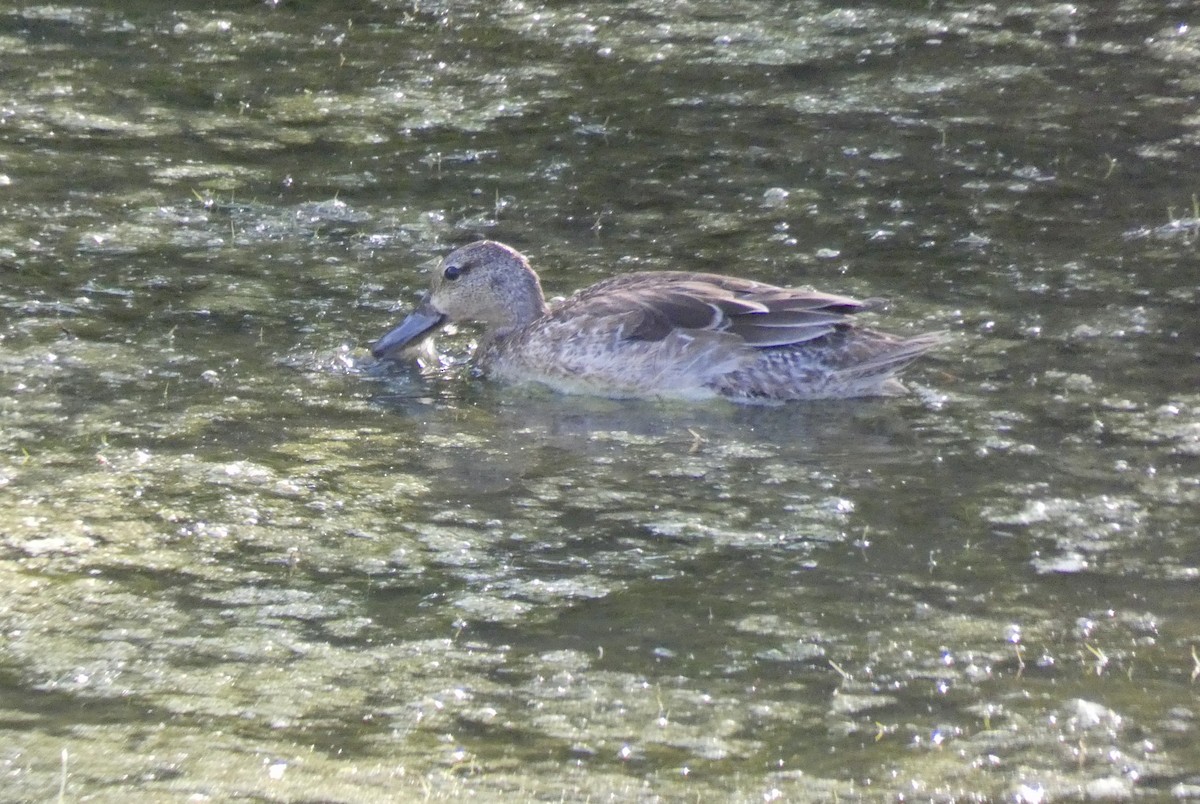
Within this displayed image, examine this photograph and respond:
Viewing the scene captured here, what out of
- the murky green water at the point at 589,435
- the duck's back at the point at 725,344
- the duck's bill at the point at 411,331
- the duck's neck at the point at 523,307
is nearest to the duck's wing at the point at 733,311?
the duck's back at the point at 725,344

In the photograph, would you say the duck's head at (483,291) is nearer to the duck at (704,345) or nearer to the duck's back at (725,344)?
the duck at (704,345)

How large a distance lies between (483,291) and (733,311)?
1.30 m

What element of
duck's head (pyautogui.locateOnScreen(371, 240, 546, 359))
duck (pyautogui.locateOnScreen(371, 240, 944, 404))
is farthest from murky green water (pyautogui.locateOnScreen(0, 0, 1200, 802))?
duck's head (pyautogui.locateOnScreen(371, 240, 546, 359))

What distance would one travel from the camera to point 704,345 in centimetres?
755

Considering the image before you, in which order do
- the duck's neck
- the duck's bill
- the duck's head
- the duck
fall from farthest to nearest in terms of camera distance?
1. the duck's neck
2. the duck's head
3. the duck's bill
4. the duck

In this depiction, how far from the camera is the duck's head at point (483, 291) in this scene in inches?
320

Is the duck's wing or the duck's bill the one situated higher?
the duck's wing

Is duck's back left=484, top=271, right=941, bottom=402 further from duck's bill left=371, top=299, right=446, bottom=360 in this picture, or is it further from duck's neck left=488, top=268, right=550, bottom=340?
duck's bill left=371, top=299, right=446, bottom=360

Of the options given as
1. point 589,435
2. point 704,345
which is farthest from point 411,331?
point 704,345

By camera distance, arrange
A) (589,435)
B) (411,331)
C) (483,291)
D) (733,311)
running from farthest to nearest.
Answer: (483,291), (411,331), (733,311), (589,435)

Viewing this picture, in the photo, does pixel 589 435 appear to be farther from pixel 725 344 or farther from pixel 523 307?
pixel 523 307

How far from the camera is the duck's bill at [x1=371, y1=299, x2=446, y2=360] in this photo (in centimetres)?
776

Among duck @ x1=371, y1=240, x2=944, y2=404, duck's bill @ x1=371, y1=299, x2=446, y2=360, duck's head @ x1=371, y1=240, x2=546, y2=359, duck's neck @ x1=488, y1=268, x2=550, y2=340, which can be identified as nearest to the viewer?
duck @ x1=371, y1=240, x2=944, y2=404

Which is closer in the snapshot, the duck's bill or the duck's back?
the duck's back
